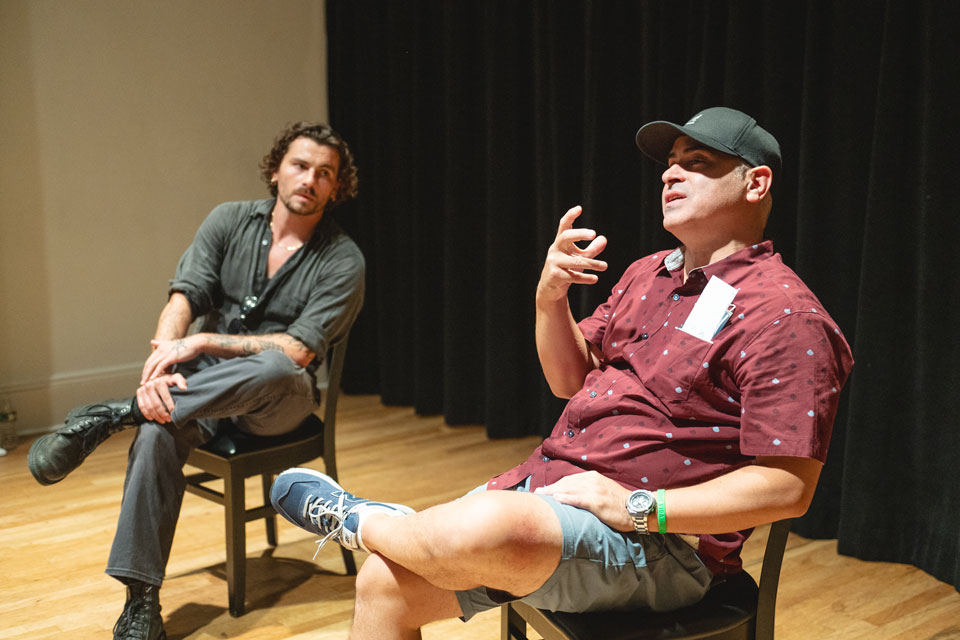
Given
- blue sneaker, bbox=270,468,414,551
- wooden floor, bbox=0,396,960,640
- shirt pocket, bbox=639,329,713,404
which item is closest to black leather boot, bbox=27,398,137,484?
wooden floor, bbox=0,396,960,640

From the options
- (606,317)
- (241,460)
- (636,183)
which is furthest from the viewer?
(636,183)

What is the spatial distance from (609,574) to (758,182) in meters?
0.73

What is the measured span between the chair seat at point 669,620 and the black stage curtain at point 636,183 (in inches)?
54.3

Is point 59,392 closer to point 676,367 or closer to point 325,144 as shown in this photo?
point 325,144

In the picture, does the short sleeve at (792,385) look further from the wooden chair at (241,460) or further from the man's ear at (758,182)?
the wooden chair at (241,460)

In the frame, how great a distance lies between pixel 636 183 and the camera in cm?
348

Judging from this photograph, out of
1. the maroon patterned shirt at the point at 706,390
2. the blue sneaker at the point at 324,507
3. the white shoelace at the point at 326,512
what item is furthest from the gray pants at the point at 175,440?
the maroon patterned shirt at the point at 706,390

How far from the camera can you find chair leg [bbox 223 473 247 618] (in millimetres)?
2316

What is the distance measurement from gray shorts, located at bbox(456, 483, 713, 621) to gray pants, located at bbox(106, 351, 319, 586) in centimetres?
100

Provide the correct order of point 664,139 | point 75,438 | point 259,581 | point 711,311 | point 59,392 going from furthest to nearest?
point 59,392, point 259,581, point 75,438, point 664,139, point 711,311

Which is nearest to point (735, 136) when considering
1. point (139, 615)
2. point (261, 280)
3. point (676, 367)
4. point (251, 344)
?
point (676, 367)

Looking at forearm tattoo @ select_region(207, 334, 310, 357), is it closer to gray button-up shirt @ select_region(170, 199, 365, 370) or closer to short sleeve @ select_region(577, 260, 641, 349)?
gray button-up shirt @ select_region(170, 199, 365, 370)

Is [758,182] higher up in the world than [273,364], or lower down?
higher up

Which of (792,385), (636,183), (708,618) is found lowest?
(708,618)
